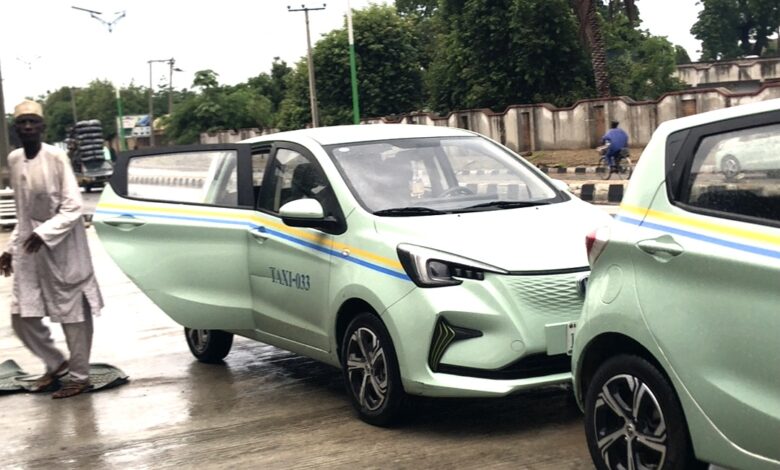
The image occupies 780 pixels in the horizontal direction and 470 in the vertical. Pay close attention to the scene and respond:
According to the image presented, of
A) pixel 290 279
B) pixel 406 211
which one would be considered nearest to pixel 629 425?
pixel 406 211

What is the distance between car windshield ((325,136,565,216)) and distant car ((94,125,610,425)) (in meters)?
0.01

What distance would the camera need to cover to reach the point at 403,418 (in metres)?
5.88

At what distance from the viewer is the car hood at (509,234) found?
5.47 m

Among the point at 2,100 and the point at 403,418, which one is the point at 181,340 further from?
the point at 2,100

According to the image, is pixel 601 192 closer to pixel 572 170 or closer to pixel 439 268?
pixel 572 170

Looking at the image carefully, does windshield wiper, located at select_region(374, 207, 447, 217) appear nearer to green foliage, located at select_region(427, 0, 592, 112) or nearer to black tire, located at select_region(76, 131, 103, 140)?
black tire, located at select_region(76, 131, 103, 140)

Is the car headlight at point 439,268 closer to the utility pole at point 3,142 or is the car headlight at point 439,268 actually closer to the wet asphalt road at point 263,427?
the wet asphalt road at point 263,427

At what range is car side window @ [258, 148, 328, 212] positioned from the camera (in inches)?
259

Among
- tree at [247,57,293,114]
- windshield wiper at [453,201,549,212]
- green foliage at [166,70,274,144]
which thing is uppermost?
tree at [247,57,293,114]

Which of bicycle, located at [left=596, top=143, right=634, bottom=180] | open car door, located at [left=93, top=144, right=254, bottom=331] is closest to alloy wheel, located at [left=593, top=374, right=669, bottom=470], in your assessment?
open car door, located at [left=93, top=144, right=254, bottom=331]

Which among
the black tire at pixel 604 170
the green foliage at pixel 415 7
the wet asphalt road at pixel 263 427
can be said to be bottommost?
the wet asphalt road at pixel 263 427

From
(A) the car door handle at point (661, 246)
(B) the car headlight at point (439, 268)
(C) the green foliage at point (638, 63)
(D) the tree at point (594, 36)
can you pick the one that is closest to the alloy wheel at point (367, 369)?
(B) the car headlight at point (439, 268)

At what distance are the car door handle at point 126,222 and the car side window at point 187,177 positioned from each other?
193 millimetres

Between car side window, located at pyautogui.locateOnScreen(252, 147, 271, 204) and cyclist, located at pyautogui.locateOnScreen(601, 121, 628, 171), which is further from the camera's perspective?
cyclist, located at pyautogui.locateOnScreen(601, 121, 628, 171)
